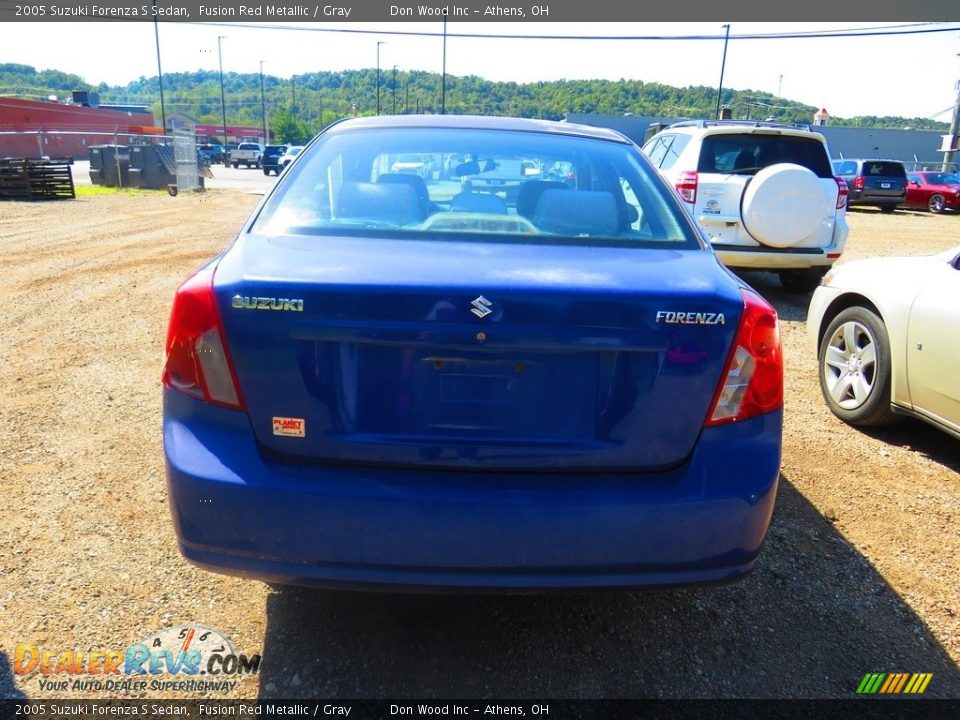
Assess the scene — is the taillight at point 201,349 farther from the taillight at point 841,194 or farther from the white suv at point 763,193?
the taillight at point 841,194

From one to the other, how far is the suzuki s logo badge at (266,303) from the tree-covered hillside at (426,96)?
73.6 feet

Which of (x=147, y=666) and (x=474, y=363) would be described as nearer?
(x=474, y=363)

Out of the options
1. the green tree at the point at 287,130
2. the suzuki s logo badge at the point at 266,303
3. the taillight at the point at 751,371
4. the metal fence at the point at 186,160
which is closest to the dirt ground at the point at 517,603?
the taillight at the point at 751,371

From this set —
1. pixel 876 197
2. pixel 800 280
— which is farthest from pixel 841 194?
pixel 876 197

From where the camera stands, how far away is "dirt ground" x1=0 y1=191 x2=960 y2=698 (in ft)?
7.77

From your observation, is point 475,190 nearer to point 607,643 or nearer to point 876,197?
point 607,643

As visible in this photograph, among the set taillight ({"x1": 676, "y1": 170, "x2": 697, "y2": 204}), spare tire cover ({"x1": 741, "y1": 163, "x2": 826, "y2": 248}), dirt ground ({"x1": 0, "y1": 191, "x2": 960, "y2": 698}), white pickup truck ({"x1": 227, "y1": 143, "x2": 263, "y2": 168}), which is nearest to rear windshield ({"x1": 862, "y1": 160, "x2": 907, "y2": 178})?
spare tire cover ({"x1": 741, "y1": 163, "x2": 826, "y2": 248})

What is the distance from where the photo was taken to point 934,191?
26578mm

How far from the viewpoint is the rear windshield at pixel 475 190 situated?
2.56 metres

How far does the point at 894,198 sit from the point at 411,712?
94.8 feet

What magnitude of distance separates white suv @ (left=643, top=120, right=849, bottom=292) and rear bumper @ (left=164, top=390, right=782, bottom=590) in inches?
234

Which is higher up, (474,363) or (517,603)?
(474,363)

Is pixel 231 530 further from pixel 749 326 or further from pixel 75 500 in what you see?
pixel 75 500

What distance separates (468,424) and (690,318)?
26.4 inches
